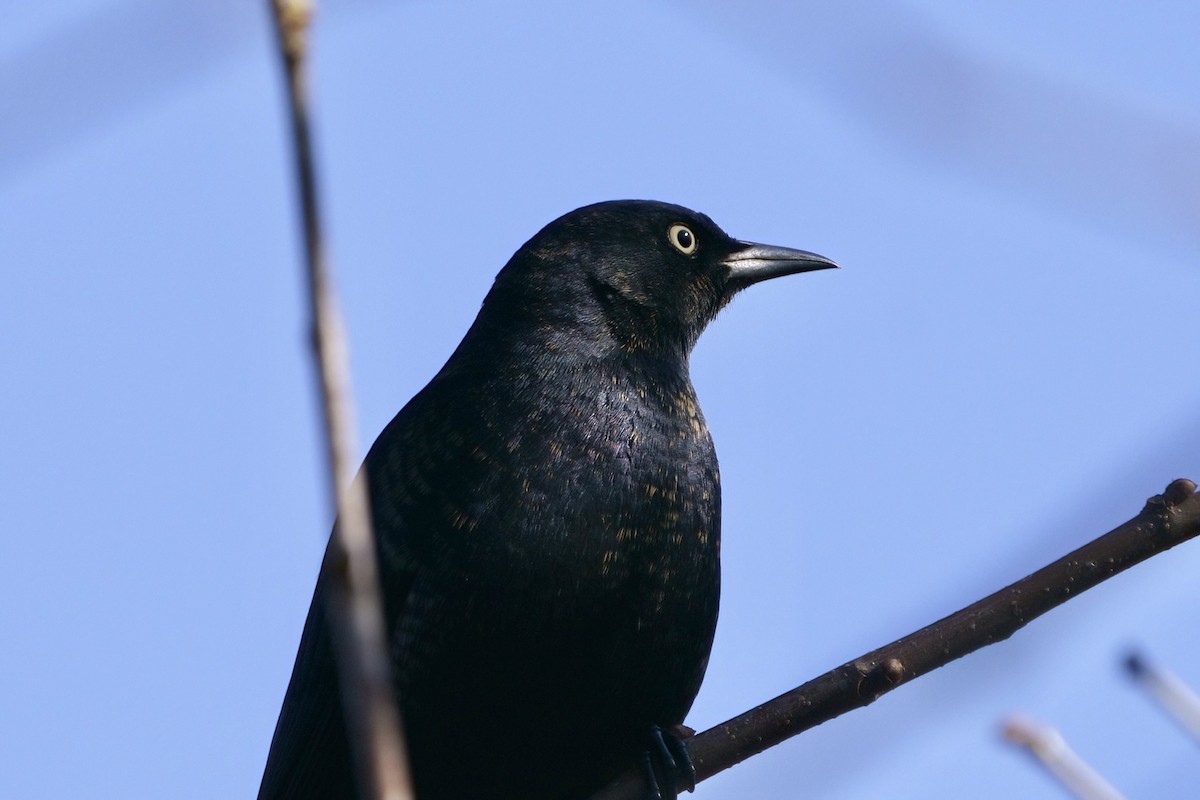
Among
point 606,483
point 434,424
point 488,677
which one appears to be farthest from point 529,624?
point 434,424

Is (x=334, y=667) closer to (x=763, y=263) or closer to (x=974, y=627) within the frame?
(x=974, y=627)

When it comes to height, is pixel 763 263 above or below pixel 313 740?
above

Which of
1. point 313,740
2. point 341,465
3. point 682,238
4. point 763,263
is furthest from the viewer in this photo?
point 763,263

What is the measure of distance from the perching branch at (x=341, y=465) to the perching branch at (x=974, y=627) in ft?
6.69

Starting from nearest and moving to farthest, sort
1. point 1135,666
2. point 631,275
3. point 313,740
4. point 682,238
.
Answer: point 1135,666 → point 313,740 → point 631,275 → point 682,238

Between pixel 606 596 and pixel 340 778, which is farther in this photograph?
pixel 340 778

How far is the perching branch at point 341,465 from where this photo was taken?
1353 millimetres

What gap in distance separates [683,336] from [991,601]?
90.1 inches

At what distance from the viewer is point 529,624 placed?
13.5 ft

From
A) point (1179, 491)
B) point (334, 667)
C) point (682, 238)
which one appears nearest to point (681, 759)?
point (334, 667)

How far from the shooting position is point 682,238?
5.74 metres

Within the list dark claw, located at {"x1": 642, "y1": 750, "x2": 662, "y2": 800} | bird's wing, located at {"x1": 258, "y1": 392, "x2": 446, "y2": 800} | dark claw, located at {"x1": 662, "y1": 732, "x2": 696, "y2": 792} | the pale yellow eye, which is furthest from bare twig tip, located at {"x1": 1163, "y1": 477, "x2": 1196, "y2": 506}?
the pale yellow eye

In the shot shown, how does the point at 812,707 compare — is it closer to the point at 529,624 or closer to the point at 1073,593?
the point at 1073,593

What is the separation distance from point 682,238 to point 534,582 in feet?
6.72
